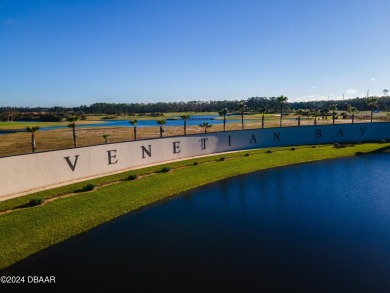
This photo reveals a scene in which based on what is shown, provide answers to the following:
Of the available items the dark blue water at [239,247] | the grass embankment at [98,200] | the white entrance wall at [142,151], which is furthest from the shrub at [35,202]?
the dark blue water at [239,247]

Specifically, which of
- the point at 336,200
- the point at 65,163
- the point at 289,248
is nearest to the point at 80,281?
the point at 289,248

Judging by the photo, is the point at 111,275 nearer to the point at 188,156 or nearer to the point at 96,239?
the point at 96,239

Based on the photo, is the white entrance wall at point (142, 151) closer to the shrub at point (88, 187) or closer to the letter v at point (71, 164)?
the letter v at point (71, 164)

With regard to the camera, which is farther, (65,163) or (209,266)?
(65,163)

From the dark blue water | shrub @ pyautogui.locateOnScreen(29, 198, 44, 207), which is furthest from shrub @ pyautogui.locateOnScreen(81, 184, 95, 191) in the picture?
the dark blue water

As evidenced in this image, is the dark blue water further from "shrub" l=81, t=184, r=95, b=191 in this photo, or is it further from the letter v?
the letter v
